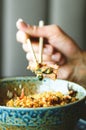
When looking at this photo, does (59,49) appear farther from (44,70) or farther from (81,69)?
(44,70)

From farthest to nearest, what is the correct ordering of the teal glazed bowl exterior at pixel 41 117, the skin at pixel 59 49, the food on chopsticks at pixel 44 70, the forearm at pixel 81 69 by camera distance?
1. the forearm at pixel 81 69
2. the skin at pixel 59 49
3. the food on chopsticks at pixel 44 70
4. the teal glazed bowl exterior at pixel 41 117

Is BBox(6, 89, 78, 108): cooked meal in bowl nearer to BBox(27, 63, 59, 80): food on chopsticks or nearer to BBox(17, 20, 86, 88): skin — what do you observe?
BBox(27, 63, 59, 80): food on chopsticks

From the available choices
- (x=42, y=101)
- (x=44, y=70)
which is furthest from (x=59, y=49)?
(x=42, y=101)

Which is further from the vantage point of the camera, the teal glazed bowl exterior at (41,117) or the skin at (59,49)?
the skin at (59,49)

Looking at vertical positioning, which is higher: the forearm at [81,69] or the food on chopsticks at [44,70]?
the food on chopsticks at [44,70]

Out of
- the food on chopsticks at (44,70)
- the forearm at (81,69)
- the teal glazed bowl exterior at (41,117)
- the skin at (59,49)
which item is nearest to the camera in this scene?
the teal glazed bowl exterior at (41,117)

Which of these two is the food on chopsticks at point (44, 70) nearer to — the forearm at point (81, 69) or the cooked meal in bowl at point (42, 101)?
the cooked meal in bowl at point (42, 101)

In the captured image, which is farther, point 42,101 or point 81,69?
point 81,69

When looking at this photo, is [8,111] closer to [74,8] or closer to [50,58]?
[50,58]

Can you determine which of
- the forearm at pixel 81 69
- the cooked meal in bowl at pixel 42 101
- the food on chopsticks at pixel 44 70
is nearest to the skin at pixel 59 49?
the forearm at pixel 81 69
